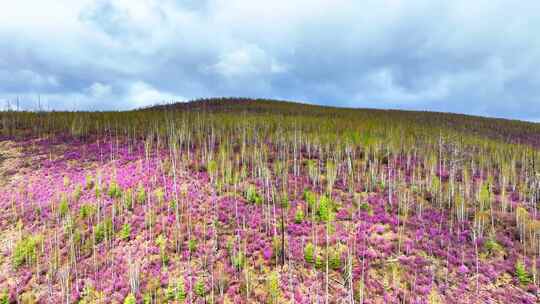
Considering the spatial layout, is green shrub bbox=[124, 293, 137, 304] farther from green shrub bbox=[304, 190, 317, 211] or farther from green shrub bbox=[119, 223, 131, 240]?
green shrub bbox=[304, 190, 317, 211]

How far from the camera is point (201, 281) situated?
20.4 ft

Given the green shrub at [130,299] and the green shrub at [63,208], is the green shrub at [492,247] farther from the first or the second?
the green shrub at [63,208]

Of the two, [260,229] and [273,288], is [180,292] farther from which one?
[260,229]

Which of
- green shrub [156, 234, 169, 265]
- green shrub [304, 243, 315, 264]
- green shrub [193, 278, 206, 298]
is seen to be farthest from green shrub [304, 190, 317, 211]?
green shrub [156, 234, 169, 265]

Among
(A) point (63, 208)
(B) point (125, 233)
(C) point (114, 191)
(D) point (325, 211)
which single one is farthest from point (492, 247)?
(A) point (63, 208)

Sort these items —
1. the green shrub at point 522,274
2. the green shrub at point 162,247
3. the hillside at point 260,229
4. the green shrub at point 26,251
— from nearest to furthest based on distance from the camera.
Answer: the hillside at point 260,229 → the green shrub at point 522,274 → the green shrub at point 162,247 → the green shrub at point 26,251

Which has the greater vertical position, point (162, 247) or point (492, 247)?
point (492, 247)

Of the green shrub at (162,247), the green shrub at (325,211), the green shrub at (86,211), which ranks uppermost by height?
the green shrub at (325,211)

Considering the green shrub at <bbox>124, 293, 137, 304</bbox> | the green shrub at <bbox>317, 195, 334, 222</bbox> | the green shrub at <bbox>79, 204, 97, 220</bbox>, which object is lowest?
the green shrub at <bbox>124, 293, 137, 304</bbox>

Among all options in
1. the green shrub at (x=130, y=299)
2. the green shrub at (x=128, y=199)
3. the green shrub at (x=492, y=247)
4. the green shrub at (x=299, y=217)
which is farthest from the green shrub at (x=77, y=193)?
the green shrub at (x=492, y=247)

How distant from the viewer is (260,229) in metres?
7.89

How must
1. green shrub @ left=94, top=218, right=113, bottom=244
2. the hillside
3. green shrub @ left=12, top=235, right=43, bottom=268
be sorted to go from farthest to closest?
green shrub @ left=94, top=218, right=113, bottom=244 → green shrub @ left=12, top=235, right=43, bottom=268 → the hillside

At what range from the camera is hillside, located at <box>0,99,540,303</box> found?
635 cm

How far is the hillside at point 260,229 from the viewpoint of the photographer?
635cm
